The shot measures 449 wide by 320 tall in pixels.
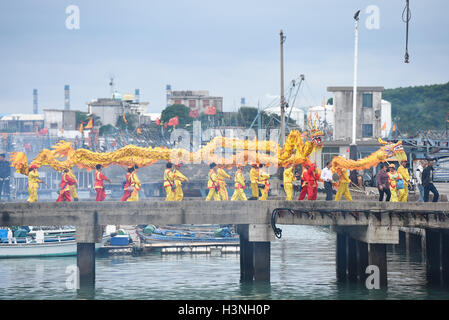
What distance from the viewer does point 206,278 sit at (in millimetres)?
39125

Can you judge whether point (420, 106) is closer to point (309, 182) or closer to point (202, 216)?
point (309, 182)

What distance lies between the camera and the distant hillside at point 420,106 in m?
118

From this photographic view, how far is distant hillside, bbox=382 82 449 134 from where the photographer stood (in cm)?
11788

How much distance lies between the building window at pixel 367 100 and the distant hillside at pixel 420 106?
44931mm

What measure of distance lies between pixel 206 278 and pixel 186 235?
630 inches

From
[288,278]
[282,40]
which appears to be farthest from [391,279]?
[282,40]

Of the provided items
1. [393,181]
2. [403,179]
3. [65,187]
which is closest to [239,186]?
[393,181]

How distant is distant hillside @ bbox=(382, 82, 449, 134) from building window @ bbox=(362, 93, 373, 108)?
44931 millimetres

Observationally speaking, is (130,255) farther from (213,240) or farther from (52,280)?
(52,280)

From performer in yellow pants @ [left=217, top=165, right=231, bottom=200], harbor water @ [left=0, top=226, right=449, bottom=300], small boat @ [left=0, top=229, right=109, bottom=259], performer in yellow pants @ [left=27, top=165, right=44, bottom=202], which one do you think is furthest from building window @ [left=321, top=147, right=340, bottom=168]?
performer in yellow pants @ [left=27, top=165, right=44, bottom=202]

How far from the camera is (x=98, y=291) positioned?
3422 centimetres

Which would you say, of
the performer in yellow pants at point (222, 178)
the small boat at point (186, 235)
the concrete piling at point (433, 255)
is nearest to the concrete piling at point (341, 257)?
the concrete piling at point (433, 255)

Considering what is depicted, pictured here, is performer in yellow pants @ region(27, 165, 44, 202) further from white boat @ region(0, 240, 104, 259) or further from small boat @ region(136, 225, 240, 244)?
small boat @ region(136, 225, 240, 244)

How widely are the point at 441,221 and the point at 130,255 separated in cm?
2421
